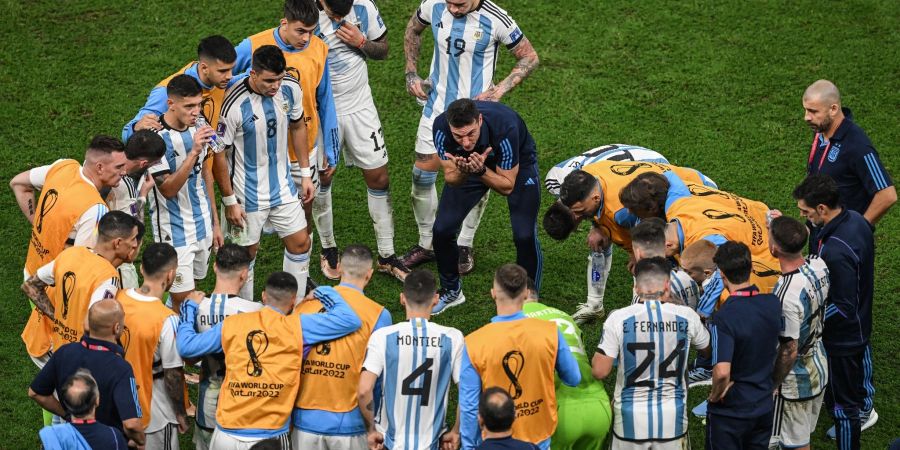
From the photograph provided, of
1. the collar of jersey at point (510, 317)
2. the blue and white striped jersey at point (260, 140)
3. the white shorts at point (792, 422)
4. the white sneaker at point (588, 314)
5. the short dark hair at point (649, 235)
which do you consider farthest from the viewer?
the white sneaker at point (588, 314)

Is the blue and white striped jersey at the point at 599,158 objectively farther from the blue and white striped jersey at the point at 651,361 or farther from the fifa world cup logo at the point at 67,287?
the fifa world cup logo at the point at 67,287

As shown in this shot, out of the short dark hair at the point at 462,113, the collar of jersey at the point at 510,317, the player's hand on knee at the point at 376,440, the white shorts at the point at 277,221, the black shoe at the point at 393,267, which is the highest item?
the short dark hair at the point at 462,113

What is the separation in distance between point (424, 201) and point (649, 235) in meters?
2.75

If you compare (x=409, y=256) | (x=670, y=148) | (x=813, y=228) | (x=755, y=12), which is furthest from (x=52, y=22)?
(x=813, y=228)

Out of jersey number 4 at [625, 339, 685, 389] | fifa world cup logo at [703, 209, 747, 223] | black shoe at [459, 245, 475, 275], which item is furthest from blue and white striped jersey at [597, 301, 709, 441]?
black shoe at [459, 245, 475, 275]

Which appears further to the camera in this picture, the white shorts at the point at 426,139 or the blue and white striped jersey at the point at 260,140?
the white shorts at the point at 426,139

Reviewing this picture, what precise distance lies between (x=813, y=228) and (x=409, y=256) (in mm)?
3163

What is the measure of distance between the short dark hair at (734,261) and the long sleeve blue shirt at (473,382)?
934 millimetres

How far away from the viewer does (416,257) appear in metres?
8.63

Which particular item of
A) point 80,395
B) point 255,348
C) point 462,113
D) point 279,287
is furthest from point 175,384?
point 462,113

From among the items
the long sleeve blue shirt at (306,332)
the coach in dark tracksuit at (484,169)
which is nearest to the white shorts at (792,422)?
the coach in dark tracksuit at (484,169)

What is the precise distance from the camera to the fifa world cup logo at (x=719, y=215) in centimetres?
652

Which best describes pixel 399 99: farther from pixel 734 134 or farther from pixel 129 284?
pixel 129 284

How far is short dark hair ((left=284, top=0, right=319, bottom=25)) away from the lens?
7.42 metres
